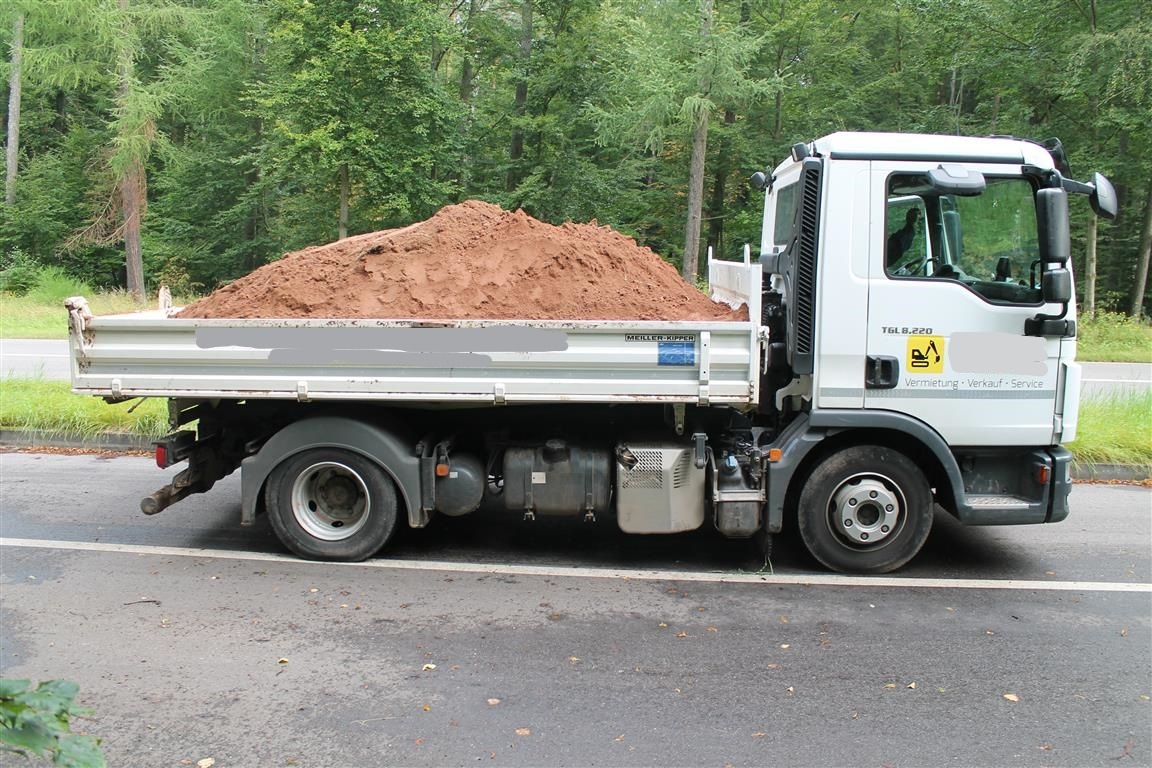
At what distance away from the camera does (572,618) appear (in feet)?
15.9

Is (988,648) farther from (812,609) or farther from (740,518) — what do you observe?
(740,518)

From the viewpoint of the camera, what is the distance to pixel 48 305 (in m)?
26.8

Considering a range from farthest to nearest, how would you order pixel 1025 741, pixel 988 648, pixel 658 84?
1. pixel 658 84
2. pixel 988 648
3. pixel 1025 741

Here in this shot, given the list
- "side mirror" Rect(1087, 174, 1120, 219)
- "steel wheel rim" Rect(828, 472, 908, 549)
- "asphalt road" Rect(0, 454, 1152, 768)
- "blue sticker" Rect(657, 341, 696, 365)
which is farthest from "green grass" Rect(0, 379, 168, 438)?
"side mirror" Rect(1087, 174, 1120, 219)

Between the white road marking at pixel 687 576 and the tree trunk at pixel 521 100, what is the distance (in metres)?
18.9

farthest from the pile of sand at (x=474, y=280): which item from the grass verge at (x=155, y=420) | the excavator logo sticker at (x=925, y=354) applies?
the grass verge at (x=155, y=420)

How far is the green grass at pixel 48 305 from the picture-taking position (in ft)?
68.6

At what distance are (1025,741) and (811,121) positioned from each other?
24364 mm

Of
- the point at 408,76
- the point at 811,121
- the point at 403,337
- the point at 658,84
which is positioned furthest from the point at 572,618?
the point at 811,121

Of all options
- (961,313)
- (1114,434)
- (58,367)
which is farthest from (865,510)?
(58,367)

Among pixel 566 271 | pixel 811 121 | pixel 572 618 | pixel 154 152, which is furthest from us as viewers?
pixel 154 152

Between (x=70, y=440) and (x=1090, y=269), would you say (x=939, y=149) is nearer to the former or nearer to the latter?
(x=70, y=440)

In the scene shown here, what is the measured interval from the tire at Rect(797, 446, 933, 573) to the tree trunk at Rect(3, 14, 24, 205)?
32.7 meters

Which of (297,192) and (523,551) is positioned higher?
(297,192)
